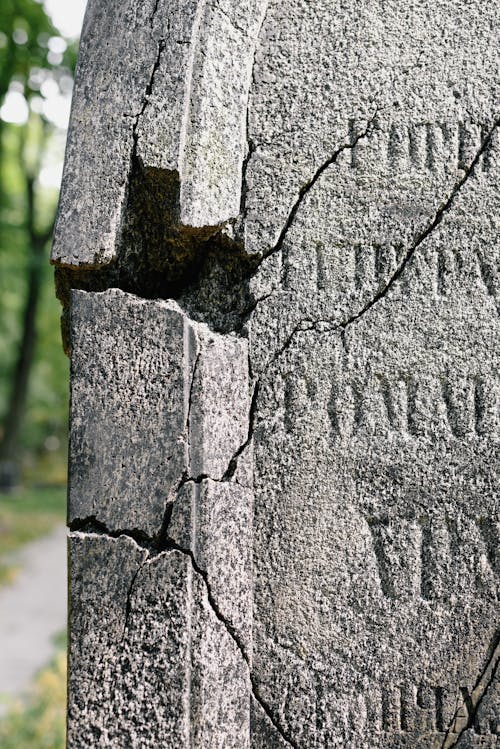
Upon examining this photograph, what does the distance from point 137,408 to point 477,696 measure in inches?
35.8

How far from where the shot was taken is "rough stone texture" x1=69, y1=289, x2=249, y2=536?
135 centimetres

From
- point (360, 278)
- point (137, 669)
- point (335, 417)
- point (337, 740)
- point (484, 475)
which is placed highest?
point (360, 278)

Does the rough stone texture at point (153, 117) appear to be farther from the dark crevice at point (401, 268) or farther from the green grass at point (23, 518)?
the green grass at point (23, 518)

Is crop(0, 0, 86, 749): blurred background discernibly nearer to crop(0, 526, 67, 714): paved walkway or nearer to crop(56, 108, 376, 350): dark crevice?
crop(0, 526, 67, 714): paved walkway

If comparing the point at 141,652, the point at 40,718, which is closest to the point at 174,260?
the point at 141,652

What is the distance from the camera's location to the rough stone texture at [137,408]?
1351 mm

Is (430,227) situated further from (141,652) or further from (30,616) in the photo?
(30,616)

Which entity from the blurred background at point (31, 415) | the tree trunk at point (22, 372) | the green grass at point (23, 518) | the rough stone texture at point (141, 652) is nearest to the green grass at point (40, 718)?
the blurred background at point (31, 415)

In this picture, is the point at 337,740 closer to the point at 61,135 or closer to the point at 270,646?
the point at 270,646

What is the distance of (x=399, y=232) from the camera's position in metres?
1.54

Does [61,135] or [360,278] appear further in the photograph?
[61,135]

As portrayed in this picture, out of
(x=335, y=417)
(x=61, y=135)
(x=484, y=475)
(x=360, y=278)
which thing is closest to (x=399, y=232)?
(x=360, y=278)

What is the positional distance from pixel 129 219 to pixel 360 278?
500mm

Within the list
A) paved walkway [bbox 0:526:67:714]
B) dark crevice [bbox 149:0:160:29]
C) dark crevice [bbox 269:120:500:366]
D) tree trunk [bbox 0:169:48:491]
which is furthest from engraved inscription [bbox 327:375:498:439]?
tree trunk [bbox 0:169:48:491]
